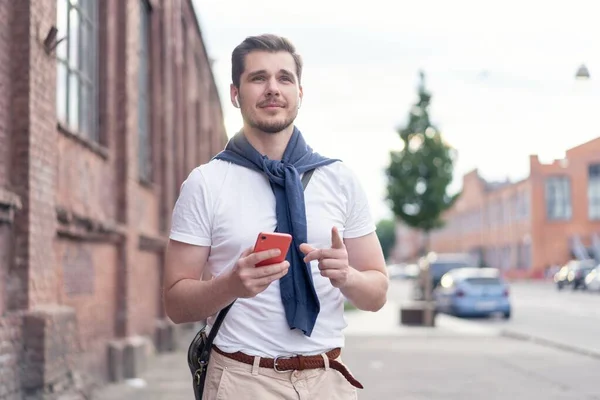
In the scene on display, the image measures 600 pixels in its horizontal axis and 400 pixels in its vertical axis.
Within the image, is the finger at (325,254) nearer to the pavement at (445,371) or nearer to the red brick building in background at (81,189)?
the red brick building in background at (81,189)

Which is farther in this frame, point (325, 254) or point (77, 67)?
point (77, 67)

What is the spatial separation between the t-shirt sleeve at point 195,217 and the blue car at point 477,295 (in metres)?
22.6

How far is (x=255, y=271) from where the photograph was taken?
2.47 m

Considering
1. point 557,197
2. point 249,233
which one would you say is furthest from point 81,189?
point 557,197

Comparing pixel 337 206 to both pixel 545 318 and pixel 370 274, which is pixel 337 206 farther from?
pixel 545 318

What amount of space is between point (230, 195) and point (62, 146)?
6.50 meters

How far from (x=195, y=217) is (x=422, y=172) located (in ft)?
93.9

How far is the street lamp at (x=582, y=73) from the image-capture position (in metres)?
15.9

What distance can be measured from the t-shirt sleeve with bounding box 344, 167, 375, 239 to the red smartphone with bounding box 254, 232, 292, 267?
566 millimetres

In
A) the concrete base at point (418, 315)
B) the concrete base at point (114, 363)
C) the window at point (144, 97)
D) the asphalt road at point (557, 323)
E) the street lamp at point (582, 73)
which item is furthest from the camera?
the concrete base at point (418, 315)

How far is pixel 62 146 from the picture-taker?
8.94 m

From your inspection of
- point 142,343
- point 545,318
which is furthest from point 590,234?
point 142,343

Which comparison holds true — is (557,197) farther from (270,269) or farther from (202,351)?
(270,269)

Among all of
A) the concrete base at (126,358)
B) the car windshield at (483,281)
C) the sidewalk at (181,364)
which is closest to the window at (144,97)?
the sidewalk at (181,364)
